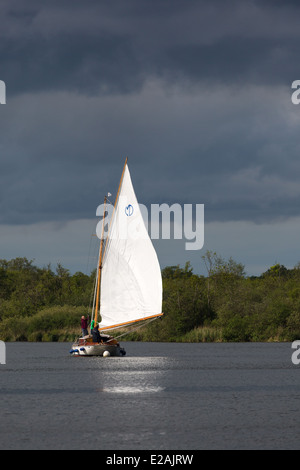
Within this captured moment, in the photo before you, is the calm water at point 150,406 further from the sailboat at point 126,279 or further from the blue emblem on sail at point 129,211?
the blue emblem on sail at point 129,211

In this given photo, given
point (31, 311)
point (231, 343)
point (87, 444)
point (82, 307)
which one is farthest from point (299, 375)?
point (31, 311)

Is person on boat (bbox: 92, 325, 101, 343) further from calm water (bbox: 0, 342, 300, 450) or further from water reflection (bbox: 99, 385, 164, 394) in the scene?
water reflection (bbox: 99, 385, 164, 394)

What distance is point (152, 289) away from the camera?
82.8 m

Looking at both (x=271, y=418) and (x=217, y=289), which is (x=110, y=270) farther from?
(x=217, y=289)

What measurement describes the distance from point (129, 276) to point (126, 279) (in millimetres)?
451

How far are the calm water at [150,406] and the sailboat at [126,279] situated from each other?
19.2 feet

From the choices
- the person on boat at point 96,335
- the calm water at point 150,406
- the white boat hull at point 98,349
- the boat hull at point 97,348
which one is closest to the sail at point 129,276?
the person on boat at point 96,335

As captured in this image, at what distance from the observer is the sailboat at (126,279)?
271 feet

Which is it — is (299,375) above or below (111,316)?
below

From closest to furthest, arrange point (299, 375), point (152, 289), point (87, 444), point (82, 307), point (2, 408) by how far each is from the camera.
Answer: point (87, 444), point (2, 408), point (299, 375), point (152, 289), point (82, 307)
